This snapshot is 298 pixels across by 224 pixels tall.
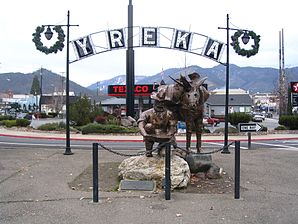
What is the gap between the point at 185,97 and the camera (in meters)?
10.2

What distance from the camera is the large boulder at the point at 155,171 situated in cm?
864

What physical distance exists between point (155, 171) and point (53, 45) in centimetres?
1047

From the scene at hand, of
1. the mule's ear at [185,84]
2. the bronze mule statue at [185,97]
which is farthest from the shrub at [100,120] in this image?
the mule's ear at [185,84]

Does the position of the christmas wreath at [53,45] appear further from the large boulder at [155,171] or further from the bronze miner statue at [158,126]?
the large boulder at [155,171]

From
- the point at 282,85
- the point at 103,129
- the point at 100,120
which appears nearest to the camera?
the point at 103,129

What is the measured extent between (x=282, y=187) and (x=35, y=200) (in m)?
5.48

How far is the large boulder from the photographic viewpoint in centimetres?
864

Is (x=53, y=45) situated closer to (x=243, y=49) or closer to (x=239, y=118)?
(x=243, y=49)

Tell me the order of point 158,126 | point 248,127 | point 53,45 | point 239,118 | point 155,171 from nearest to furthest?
point 155,171
point 158,126
point 248,127
point 53,45
point 239,118

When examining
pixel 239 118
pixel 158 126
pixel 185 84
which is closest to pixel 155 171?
pixel 158 126

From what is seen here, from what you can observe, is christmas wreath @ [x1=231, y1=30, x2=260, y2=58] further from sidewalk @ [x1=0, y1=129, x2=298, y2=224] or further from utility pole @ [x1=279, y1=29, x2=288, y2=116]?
utility pole @ [x1=279, y1=29, x2=288, y2=116]

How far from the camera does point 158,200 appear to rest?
7.63 m

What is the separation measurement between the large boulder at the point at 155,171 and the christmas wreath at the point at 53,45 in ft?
30.1

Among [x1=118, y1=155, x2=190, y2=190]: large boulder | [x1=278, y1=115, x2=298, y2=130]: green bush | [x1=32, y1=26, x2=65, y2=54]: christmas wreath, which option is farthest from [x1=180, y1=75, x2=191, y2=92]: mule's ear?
[x1=278, y1=115, x2=298, y2=130]: green bush
